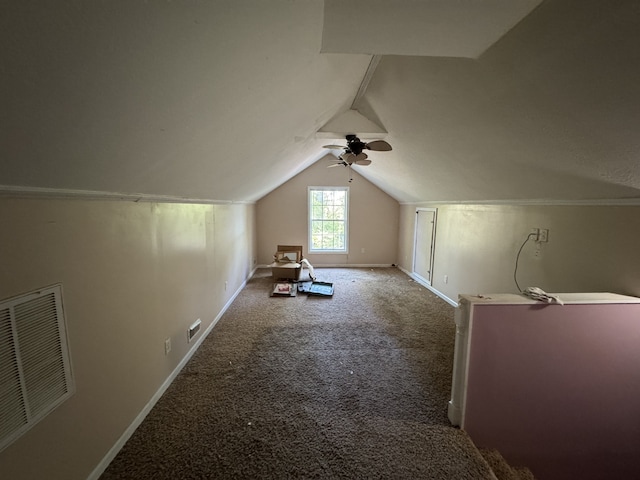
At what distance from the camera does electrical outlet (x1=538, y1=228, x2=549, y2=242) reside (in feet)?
7.97

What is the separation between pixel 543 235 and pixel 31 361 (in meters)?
3.57

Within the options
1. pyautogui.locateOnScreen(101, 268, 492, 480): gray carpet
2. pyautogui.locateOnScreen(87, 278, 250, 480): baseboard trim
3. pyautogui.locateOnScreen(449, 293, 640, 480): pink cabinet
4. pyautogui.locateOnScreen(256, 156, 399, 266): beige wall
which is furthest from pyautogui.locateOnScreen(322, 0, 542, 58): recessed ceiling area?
pyautogui.locateOnScreen(256, 156, 399, 266): beige wall

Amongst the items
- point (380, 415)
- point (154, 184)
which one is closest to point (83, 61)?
point (154, 184)

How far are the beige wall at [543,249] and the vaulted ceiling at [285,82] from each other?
0.22 m

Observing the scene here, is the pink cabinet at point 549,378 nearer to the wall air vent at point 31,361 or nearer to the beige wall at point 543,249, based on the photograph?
the beige wall at point 543,249

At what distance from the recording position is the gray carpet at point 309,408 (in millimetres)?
1502

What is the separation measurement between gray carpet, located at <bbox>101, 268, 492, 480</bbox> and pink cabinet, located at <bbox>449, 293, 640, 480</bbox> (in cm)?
37

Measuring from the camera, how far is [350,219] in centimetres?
622

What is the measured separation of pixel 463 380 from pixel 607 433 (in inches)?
46.2

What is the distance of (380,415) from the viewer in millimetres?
1859

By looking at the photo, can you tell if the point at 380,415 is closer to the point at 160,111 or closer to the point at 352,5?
the point at 160,111

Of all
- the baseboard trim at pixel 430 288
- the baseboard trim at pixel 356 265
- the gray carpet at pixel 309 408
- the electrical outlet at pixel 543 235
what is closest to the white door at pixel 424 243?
the baseboard trim at pixel 430 288

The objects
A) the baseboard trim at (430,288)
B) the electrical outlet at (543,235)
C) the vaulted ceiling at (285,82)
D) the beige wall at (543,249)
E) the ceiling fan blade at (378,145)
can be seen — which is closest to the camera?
the vaulted ceiling at (285,82)

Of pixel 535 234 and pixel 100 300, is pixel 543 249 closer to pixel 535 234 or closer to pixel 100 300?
pixel 535 234
